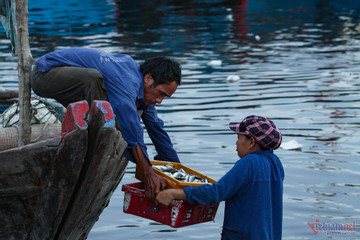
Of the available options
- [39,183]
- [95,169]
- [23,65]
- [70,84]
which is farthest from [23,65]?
[95,169]

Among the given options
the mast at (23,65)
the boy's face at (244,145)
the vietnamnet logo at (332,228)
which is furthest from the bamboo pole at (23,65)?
the vietnamnet logo at (332,228)

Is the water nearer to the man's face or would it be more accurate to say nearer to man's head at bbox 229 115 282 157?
the man's face

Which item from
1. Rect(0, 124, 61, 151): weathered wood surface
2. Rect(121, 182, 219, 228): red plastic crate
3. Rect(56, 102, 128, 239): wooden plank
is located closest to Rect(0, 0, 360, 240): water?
Rect(0, 124, 61, 151): weathered wood surface

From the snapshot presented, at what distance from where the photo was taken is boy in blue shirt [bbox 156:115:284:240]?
4.20 m

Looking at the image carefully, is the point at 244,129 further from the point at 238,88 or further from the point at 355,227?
the point at 238,88

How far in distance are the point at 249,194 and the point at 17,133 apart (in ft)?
Result: 6.43

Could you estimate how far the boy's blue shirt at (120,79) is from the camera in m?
4.41

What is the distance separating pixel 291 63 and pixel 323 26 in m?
8.35

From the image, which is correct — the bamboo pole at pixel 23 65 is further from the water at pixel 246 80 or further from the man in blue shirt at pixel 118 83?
the water at pixel 246 80

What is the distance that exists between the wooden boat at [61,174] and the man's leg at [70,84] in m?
0.58

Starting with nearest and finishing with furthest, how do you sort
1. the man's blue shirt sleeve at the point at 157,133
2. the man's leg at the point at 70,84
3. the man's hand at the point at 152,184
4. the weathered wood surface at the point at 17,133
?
the man's hand at the point at 152,184 → the man's leg at the point at 70,84 → the weathered wood surface at the point at 17,133 → the man's blue shirt sleeve at the point at 157,133

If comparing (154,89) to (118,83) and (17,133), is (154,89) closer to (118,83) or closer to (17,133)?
(118,83)

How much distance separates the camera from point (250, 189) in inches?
167

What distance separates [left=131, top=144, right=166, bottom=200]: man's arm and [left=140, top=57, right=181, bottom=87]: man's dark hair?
21.8 inches
